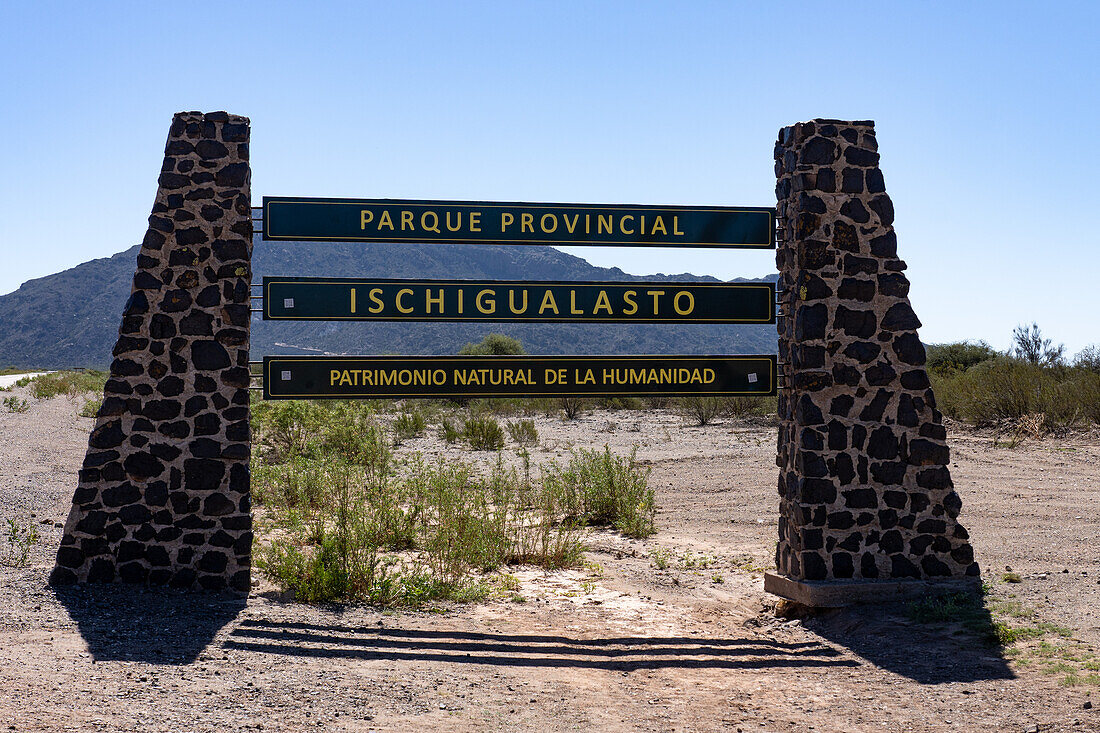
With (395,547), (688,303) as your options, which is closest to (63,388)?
(395,547)

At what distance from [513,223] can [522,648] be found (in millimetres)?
3994

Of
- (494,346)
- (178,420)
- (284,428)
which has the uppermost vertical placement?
(494,346)

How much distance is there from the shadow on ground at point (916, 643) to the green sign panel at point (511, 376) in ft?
7.54

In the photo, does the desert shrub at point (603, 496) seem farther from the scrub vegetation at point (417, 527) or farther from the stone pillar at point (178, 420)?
the stone pillar at point (178, 420)

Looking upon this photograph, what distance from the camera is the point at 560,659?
7.19 meters

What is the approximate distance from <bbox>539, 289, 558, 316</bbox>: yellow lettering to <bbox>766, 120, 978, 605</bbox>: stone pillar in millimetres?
2328

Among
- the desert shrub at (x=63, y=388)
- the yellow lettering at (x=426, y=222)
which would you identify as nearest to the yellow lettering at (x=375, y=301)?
the yellow lettering at (x=426, y=222)

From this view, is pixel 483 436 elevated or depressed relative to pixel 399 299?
depressed

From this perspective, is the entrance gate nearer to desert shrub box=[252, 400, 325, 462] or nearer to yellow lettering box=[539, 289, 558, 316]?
yellow lettering box=[539, 289, 558, 316]

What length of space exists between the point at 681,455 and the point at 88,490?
581 inches

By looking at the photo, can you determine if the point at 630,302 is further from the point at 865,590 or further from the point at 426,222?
the point at 865,590

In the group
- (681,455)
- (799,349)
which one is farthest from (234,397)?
(681,455)

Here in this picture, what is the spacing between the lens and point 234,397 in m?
8.36

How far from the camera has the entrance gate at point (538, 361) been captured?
8.30 meters
